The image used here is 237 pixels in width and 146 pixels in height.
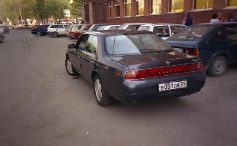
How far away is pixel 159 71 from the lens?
4.00m

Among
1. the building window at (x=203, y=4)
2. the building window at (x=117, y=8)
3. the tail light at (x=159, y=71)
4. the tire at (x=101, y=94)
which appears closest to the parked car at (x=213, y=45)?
the tail light at (x=159, y=71)

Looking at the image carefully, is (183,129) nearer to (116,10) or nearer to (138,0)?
(138,0)

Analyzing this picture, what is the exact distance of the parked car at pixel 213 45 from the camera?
6.47 m

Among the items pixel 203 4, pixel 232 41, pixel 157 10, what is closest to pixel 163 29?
pixel 232 41

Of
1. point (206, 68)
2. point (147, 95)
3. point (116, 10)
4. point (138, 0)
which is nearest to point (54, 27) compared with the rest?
point (116, 10)

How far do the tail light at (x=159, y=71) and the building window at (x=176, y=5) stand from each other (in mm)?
13886

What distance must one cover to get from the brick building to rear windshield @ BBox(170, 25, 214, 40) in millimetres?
6791

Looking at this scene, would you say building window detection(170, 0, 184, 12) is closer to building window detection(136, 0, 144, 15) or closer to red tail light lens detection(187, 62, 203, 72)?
building window detection(136, 0, 144, 15)

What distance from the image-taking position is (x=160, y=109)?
459cm

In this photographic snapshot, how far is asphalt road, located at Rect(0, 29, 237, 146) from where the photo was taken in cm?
350

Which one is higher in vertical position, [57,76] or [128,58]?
[128,58]

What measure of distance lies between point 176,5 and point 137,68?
1516 cm

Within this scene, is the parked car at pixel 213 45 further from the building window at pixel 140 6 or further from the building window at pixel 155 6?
the building window at pixel 140 6

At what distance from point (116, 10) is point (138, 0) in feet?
20.0
